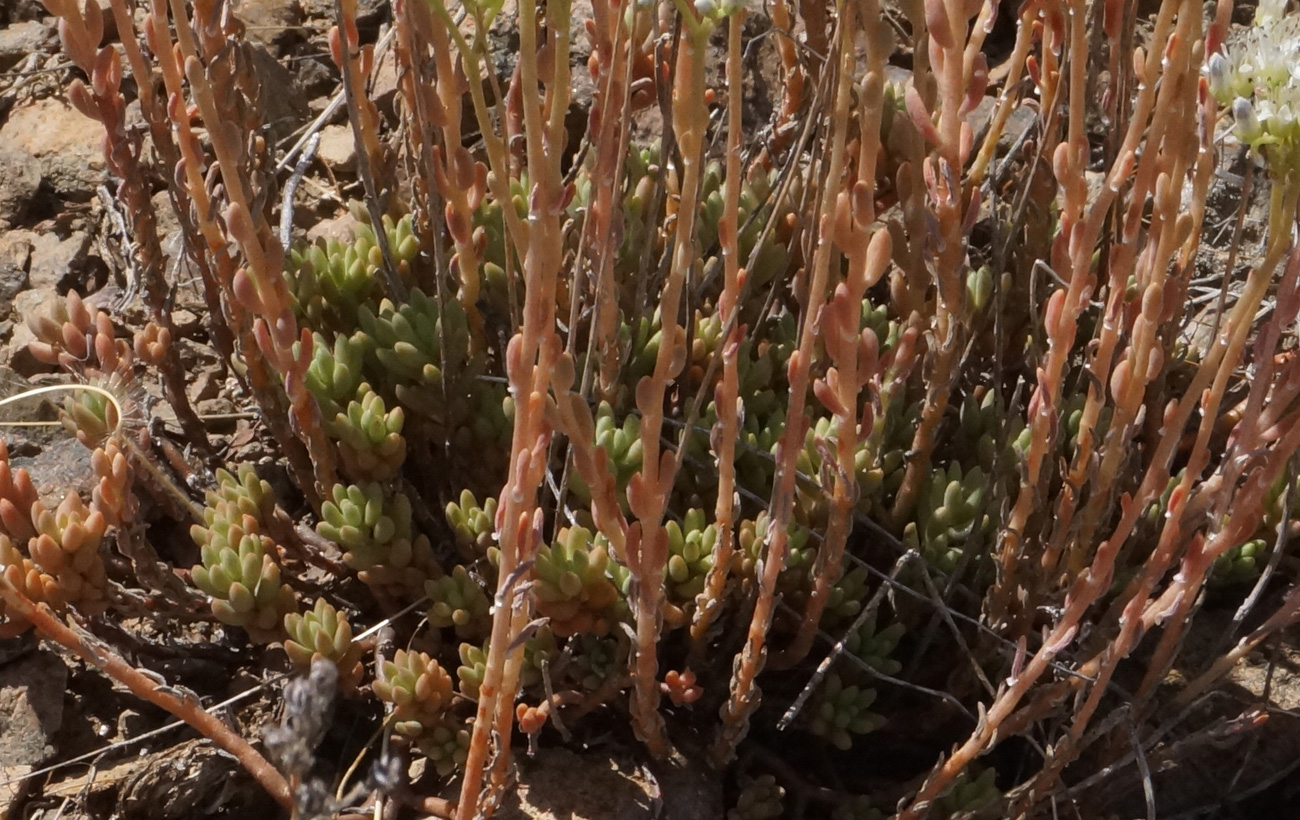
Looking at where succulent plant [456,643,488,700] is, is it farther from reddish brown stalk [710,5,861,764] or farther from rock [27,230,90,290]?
rock [27,230,90,290]

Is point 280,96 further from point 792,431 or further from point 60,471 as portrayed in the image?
point 792,431

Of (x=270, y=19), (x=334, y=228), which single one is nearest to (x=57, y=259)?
(x=334, y=228)

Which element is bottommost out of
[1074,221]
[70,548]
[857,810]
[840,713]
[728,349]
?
[857,810]

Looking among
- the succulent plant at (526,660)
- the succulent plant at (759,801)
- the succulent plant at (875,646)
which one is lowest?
the succulent plant at (759,801)

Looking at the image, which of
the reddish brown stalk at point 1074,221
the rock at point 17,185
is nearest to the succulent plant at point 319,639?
the reddish brown stalk at point 1074,221

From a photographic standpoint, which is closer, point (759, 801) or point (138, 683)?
point (138, 683)

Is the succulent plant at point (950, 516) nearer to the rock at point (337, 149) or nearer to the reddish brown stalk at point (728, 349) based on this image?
the reddish brown stalk at point (728, 349)

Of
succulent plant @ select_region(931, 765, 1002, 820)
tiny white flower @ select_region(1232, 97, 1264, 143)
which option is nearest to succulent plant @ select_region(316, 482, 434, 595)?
succulent plant @ select_region(931, 765, 1002, 820)

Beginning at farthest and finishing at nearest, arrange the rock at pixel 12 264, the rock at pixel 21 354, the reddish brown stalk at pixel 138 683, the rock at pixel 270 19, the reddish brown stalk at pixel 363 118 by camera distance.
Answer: the rock at pixel 270 19, the rock at pixel 12 264, the rock at pixel 21 354, the reddish brown stalk at pixel 363 118, the reddish brown stalk at pixel 138 683
